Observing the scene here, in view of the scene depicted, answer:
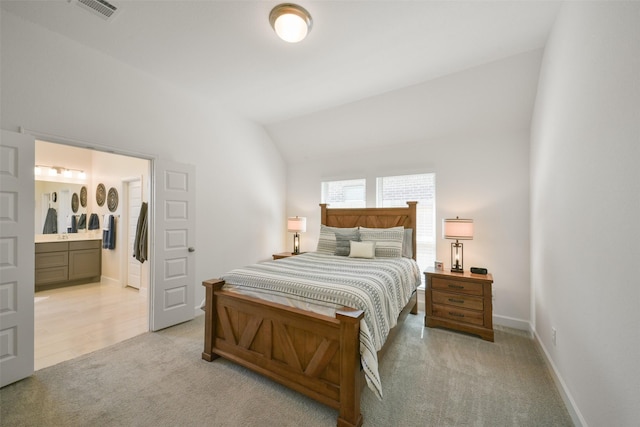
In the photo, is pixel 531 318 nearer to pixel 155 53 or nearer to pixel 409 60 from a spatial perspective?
pixel 409 60

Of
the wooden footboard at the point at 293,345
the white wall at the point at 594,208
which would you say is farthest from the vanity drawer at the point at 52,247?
the white wall at the point at 594,208

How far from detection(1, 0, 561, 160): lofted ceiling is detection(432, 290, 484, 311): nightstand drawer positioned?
95.0 inches

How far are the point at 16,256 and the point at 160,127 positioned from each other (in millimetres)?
1800

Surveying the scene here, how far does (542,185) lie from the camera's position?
2.46m

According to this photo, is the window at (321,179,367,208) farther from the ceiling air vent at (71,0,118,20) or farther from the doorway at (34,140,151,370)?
the ceiling air vent at (71,0,118,20)

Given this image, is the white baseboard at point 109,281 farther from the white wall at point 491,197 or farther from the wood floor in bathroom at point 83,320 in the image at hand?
Answer: the white wall at point 491,197

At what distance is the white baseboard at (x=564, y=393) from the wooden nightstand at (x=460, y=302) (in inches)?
19.5

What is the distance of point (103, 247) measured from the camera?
5023 mm

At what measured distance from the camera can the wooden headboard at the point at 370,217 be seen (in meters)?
3.71

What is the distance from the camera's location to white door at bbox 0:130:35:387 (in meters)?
1.97

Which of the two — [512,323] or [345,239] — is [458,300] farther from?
[345,239]

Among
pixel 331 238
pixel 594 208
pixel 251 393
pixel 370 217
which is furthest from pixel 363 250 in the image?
pixel 594 208

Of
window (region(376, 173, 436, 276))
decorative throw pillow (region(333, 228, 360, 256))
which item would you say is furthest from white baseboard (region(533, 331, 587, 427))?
decorative throw pillow (region(333, 228, 360, 256))

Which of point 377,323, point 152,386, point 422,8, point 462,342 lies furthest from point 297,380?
point 422,8
